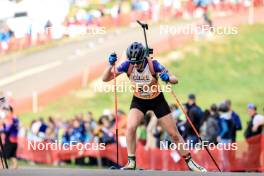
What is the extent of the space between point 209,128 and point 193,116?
1.21 ft

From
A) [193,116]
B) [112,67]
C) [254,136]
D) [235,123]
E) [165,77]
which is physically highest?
[112,67]

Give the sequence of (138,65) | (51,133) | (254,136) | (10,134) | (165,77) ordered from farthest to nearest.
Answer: (51,133), (10,134), (254,136), (138,65), (165,77)

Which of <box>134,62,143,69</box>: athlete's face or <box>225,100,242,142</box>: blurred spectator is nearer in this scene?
<box>134,62,143,69</box>: athlete's face

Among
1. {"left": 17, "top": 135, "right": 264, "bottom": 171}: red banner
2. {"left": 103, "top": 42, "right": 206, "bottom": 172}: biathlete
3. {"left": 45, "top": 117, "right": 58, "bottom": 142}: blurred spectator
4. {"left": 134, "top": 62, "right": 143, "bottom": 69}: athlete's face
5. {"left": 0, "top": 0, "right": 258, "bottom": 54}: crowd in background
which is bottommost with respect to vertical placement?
{"left": 17, "top": 135, "right": 264, "bottom": 171}: red banner

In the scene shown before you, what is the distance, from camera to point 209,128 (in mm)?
17156

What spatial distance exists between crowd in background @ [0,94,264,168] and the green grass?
1.00 feet

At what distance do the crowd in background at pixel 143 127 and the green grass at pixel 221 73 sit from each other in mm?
303

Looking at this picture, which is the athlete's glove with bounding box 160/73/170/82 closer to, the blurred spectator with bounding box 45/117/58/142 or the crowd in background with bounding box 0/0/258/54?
the crowd in background with bounding box 0/0/258/54

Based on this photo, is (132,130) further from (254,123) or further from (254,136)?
(254,136)

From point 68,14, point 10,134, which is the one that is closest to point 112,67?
point 10,134

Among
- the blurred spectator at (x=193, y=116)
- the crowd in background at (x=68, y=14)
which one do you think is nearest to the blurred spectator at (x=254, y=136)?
the blurred spectator at (x=193, y=116)

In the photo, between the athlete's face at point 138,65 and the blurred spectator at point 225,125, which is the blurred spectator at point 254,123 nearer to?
the blurred spectator at point 225,125

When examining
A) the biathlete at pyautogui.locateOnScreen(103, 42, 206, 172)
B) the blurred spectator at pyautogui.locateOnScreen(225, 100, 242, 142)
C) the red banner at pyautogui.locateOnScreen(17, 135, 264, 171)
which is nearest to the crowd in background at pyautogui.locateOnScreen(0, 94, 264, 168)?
the blurred spectator at pyautogui.locateOnScreen(225, 100, 242, 142)

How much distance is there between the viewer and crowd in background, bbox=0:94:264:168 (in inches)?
672
